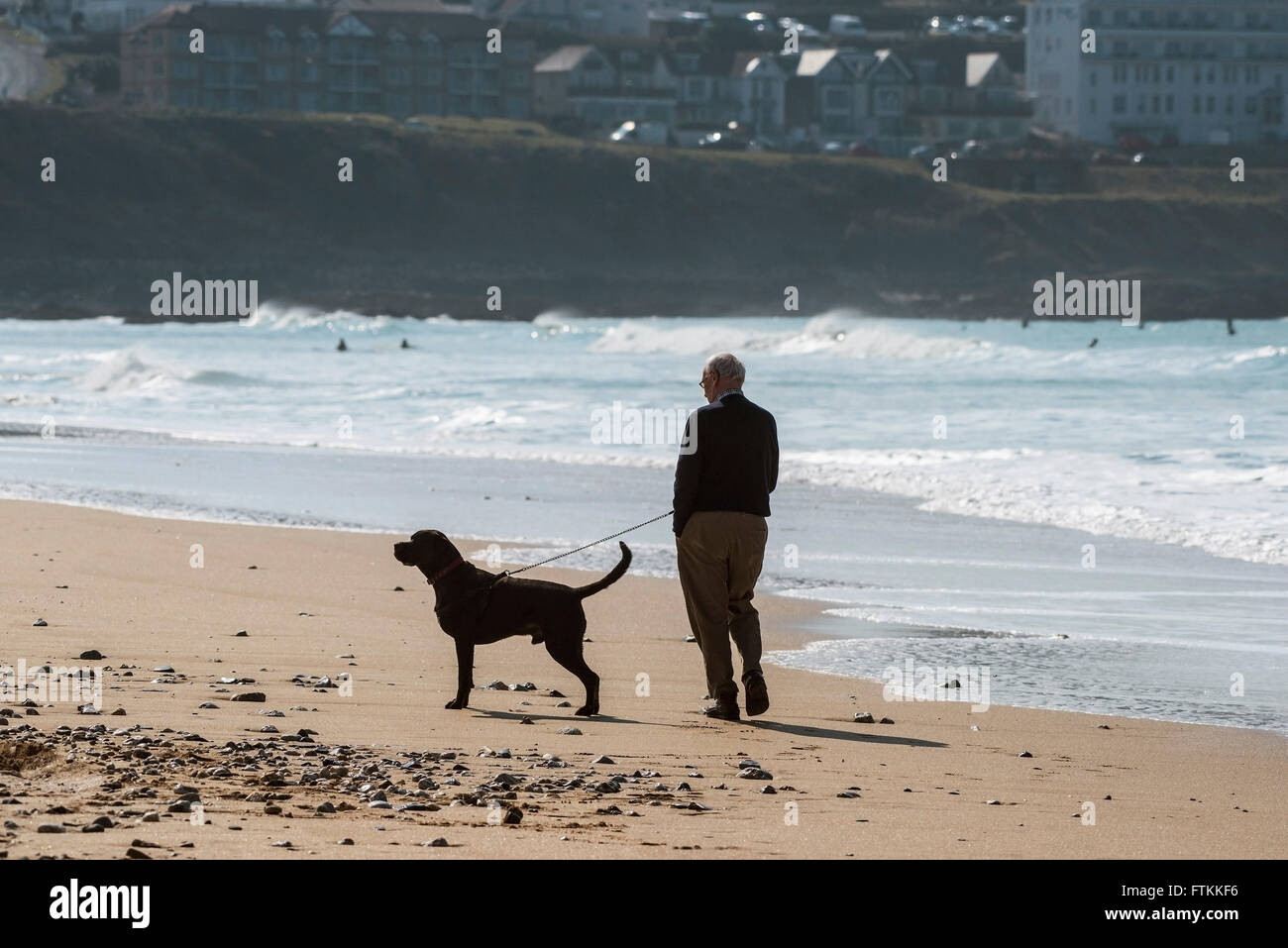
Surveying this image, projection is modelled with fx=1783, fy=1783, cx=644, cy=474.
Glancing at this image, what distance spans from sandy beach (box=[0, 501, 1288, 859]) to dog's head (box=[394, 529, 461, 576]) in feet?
1.84

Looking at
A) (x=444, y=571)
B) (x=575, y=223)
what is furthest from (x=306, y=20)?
(x=444, y=571)

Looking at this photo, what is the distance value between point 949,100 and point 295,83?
45991 mm

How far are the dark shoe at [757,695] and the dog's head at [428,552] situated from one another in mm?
1311

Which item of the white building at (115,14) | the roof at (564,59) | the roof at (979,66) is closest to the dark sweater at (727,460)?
the roof at (564,59)

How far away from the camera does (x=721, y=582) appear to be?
7.34 m

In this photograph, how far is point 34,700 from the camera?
659 cm

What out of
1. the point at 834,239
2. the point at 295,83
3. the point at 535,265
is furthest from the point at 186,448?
the point at 295,83

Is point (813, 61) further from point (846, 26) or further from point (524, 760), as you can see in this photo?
point (524, 760)

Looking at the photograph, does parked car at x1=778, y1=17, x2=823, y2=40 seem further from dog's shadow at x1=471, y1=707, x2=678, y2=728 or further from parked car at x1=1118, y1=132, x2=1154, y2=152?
dog's shadow at x1=471, y1=707, x2=678, y2=728

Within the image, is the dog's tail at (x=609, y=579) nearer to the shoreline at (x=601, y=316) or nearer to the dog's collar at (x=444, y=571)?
the dog's collar at (x=444, y=571)

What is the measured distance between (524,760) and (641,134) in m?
112

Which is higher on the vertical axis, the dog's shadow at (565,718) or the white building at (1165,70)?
the white building at (1165,70)

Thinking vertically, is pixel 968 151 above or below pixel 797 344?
above

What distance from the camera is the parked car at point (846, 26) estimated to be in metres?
141
